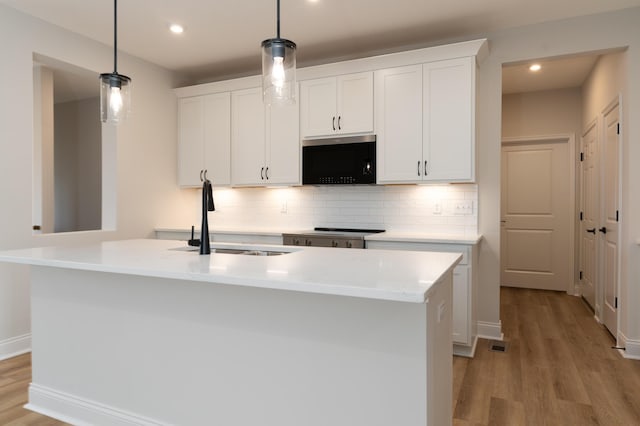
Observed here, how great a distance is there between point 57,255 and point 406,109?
2.91 metres

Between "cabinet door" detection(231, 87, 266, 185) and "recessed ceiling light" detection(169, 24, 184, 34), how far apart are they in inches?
36.3

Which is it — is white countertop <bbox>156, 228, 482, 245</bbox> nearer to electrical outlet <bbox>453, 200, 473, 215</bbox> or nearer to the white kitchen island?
electrical outlet <bbox>453, 200, 473, 215</bbox>

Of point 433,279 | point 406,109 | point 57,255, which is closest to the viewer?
point 433,279

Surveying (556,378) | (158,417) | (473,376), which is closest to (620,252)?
(556,378)

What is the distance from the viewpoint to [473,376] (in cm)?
294

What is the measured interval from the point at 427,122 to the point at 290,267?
8.06 feet

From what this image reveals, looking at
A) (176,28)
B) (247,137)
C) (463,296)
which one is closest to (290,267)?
(463,296)

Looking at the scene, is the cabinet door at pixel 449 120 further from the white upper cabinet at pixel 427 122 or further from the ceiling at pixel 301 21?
the ceiling at pixel 301 21

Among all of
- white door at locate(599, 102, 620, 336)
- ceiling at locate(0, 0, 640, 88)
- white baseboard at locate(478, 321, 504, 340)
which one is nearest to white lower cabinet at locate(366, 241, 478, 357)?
white baseboard at locate(478, 321, 504, 340)

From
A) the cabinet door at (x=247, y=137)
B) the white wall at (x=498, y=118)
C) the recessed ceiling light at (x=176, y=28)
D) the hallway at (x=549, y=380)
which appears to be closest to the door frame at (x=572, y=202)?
the hallway at (x=549, y=380)

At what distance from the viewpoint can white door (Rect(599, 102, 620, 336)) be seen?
3.61m

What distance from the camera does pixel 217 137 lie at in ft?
15.3

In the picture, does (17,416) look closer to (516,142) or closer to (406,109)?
(406,109)

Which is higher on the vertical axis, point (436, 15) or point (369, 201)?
point (436, 15)
